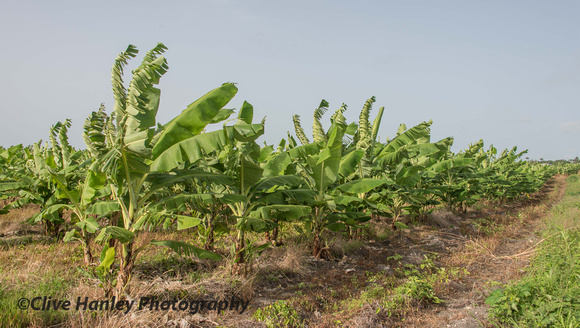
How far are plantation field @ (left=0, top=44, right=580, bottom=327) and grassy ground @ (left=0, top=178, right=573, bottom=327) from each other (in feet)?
0.10

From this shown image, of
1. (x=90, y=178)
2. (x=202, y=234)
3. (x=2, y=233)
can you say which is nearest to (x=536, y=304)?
(x=202, y=234)

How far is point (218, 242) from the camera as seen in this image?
869 cm

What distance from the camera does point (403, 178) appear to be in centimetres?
908

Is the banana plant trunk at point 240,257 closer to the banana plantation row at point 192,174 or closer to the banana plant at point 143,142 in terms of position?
the banana plantation row at point 192,174

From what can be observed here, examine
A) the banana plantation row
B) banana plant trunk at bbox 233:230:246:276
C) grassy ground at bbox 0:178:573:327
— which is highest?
the banana plantation row

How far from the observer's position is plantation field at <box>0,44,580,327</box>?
4.38 metres

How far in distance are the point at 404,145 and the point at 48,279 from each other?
822cm

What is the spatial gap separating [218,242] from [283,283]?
2894 millimetres

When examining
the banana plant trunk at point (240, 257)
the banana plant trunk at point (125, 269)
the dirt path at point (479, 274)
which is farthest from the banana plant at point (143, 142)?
the dirt path at point (479, 274)

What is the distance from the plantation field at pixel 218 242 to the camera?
438 centimetres

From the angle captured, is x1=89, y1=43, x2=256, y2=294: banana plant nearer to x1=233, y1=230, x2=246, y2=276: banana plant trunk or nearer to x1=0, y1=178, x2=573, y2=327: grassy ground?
x1=0, y1=178, x2=573, y2=327: grassy ground

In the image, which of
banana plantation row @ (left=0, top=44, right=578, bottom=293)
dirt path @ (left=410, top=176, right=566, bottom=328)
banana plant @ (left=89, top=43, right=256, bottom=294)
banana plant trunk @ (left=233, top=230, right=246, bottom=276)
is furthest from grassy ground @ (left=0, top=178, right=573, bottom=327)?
banana plant @ (left=89, top=43, right=256, bottom=294)

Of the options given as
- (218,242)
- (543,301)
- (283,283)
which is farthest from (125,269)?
(543,301)

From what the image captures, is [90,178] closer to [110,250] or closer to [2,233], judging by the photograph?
[110,250]
